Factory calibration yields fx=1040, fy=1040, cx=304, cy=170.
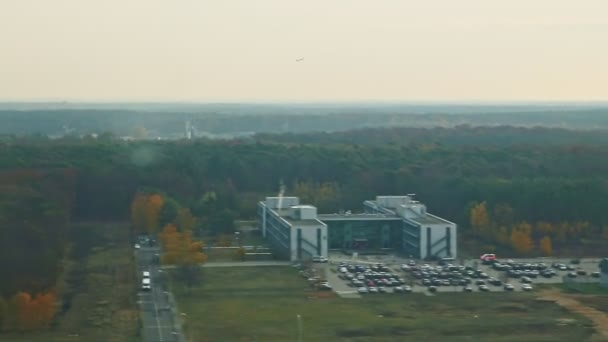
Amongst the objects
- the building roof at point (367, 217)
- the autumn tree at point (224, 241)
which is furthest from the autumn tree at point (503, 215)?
the autumn tree at point (224, 241)

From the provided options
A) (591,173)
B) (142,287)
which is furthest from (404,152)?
(142,287)

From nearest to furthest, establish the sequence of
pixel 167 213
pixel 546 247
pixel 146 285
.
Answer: pixel 146 285 < pixel 546 247 < pixel 167 213

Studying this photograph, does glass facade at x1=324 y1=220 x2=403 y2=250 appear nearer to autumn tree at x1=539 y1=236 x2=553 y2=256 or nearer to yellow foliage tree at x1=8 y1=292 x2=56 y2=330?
autumn tree at x1=539 y1=236 x2=553 y2=256

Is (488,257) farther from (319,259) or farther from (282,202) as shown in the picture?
(282,202)

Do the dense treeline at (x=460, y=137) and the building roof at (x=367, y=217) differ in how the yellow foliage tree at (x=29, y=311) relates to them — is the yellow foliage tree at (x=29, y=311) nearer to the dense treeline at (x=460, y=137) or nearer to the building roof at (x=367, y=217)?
the building roof at (x=367, y=217)

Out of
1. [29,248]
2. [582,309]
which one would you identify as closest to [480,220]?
[582,309]

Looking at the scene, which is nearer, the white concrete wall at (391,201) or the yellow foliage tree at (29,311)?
the yellow foliage tree at (29,311)
